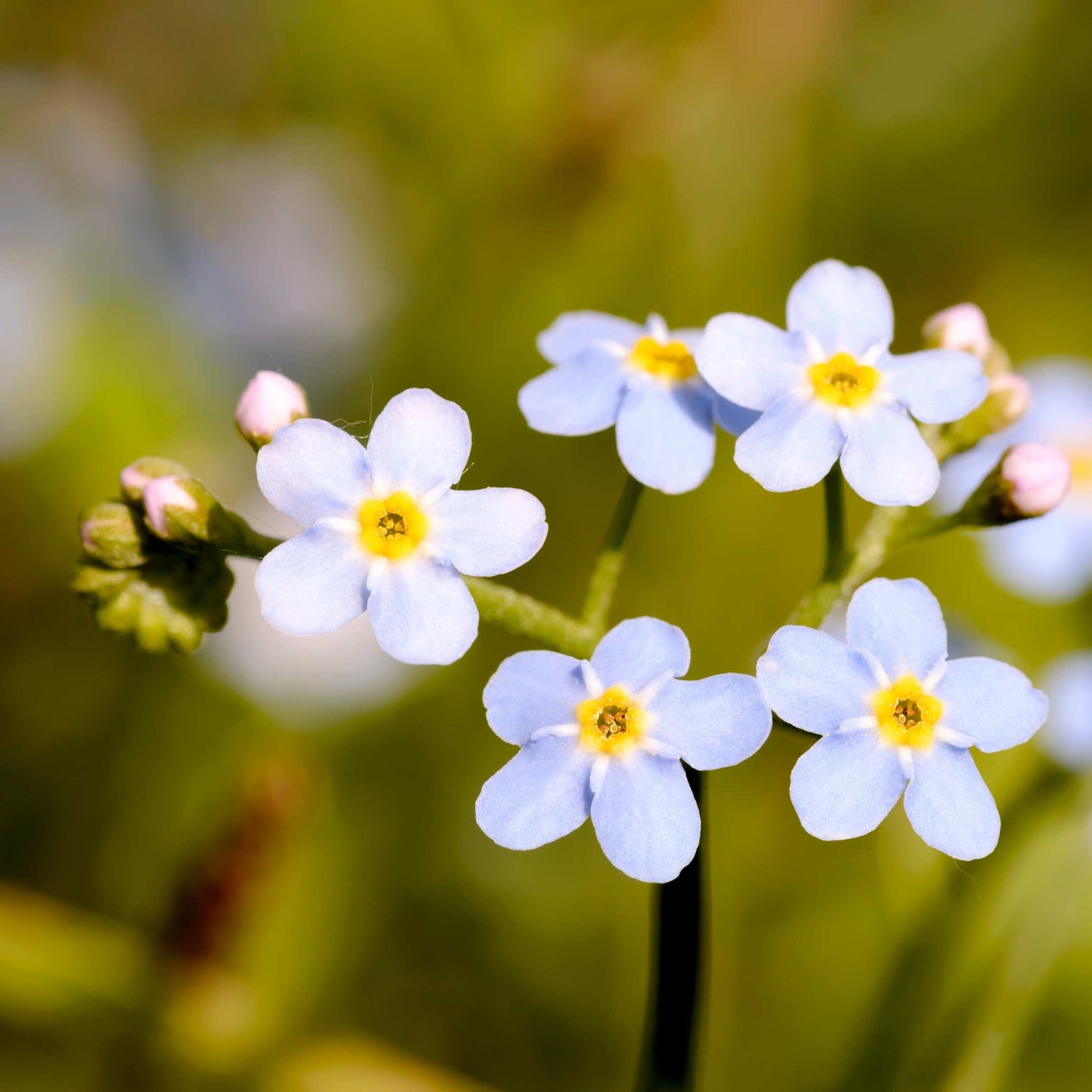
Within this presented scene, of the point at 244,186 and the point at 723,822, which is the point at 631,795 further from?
the point at 244,186

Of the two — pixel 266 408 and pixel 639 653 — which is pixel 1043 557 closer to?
pixel 639 653

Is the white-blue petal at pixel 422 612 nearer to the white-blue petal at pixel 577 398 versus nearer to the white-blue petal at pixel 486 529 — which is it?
the white-blue petal at pixel 486 529

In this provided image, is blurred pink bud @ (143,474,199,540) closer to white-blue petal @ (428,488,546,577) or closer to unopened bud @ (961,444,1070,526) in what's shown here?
white-blue petal @ (428,488,546,577)

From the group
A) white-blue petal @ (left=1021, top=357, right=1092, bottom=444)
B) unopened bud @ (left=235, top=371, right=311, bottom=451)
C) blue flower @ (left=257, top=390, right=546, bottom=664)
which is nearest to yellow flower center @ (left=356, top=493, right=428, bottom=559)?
blue flower @ (left=257, top=390, right=546, bottom=664)

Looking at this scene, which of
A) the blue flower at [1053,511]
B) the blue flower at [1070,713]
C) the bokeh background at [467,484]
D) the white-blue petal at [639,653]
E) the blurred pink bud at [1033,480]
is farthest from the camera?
the blue flower at [1053,511]

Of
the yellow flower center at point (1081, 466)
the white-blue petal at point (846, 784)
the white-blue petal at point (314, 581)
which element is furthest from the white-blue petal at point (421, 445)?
the yellow flower center at point (1081, 466)
